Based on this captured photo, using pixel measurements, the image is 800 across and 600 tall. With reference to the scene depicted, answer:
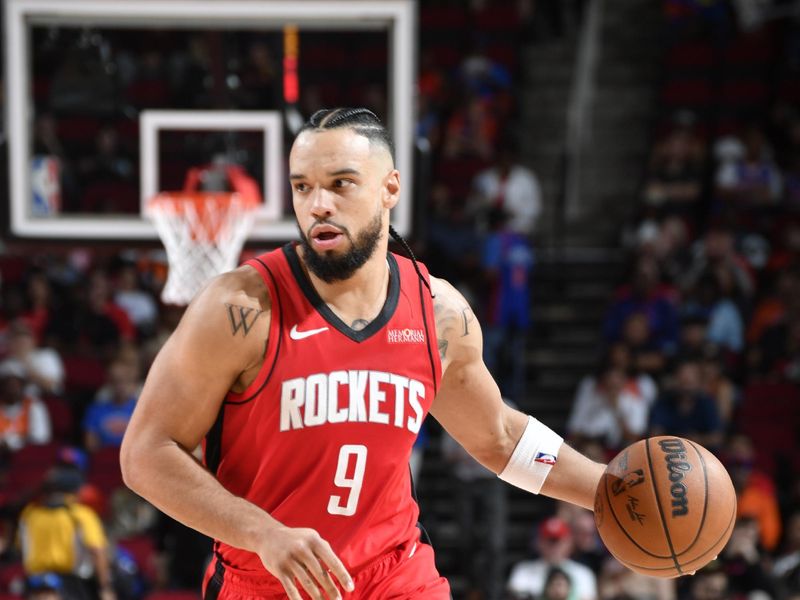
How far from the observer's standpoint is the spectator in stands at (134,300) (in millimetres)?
10922

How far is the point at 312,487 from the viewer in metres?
3.43

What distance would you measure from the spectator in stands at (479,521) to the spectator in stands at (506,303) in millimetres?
1398

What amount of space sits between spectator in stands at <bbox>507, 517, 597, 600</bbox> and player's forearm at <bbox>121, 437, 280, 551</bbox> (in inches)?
205

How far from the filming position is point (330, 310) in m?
3.52

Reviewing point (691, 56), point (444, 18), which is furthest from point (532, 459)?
point (444, 18)

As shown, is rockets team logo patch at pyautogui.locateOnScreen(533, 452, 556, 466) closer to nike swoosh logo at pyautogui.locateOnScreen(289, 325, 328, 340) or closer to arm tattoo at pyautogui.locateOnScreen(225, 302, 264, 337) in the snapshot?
nike swoosh logo at pyautogui.locateOnScreen(289, 325, 328, 340)

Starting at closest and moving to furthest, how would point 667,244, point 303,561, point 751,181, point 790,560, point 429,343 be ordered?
1. point 303,561
2. point 429,343
3. point 790,560
4. point 667,244
5. point 751,181

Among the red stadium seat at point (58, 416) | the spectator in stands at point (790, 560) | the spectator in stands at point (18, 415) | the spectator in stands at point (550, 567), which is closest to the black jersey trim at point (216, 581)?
the spectator in stands at point (550, 567)

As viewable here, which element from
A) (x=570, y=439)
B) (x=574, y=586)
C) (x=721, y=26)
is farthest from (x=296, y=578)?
(x=721, y=26)

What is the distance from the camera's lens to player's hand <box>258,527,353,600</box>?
2947 millimetres

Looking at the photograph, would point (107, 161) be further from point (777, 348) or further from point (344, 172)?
point (777, 348)

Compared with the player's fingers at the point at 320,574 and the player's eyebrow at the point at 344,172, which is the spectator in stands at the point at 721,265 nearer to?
the player's eyebrow at the point at 344,172

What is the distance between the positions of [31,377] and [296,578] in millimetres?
7505

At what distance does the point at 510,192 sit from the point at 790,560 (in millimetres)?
4860
